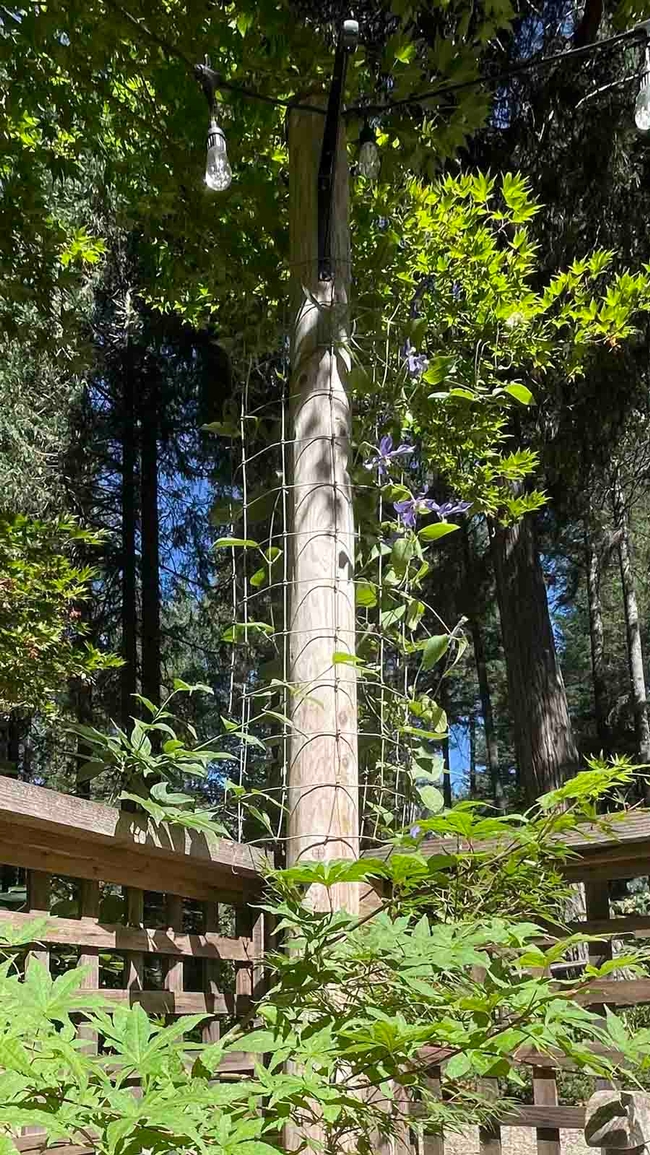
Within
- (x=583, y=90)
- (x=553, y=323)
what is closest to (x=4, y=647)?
(x=553, y=323)

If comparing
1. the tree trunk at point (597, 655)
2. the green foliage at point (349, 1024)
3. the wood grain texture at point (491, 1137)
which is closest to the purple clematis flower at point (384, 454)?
the green foliage at point (349, 1024)

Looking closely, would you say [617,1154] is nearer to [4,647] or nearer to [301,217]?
[301,217]

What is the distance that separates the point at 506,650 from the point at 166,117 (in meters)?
4.27

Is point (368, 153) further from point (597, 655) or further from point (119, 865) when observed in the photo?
point (597, 655)

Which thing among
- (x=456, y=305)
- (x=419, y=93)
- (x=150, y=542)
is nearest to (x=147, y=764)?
(x=419, y=93)

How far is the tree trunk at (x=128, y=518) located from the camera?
910 cm

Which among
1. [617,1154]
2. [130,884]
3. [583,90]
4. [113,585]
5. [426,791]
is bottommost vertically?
[617,1154]

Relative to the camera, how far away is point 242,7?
1.89 m

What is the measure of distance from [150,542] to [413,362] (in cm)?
748

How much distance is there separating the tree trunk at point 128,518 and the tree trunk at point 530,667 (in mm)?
4057

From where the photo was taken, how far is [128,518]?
9.58 m

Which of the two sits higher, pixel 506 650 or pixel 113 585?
pixel 113 585

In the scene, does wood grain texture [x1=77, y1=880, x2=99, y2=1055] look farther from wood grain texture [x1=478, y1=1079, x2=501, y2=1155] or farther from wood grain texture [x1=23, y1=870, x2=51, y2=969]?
wood grain texture [x1=478, y1=1079, x2=501, y2=1155]

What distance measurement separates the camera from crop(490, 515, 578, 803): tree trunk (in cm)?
566
